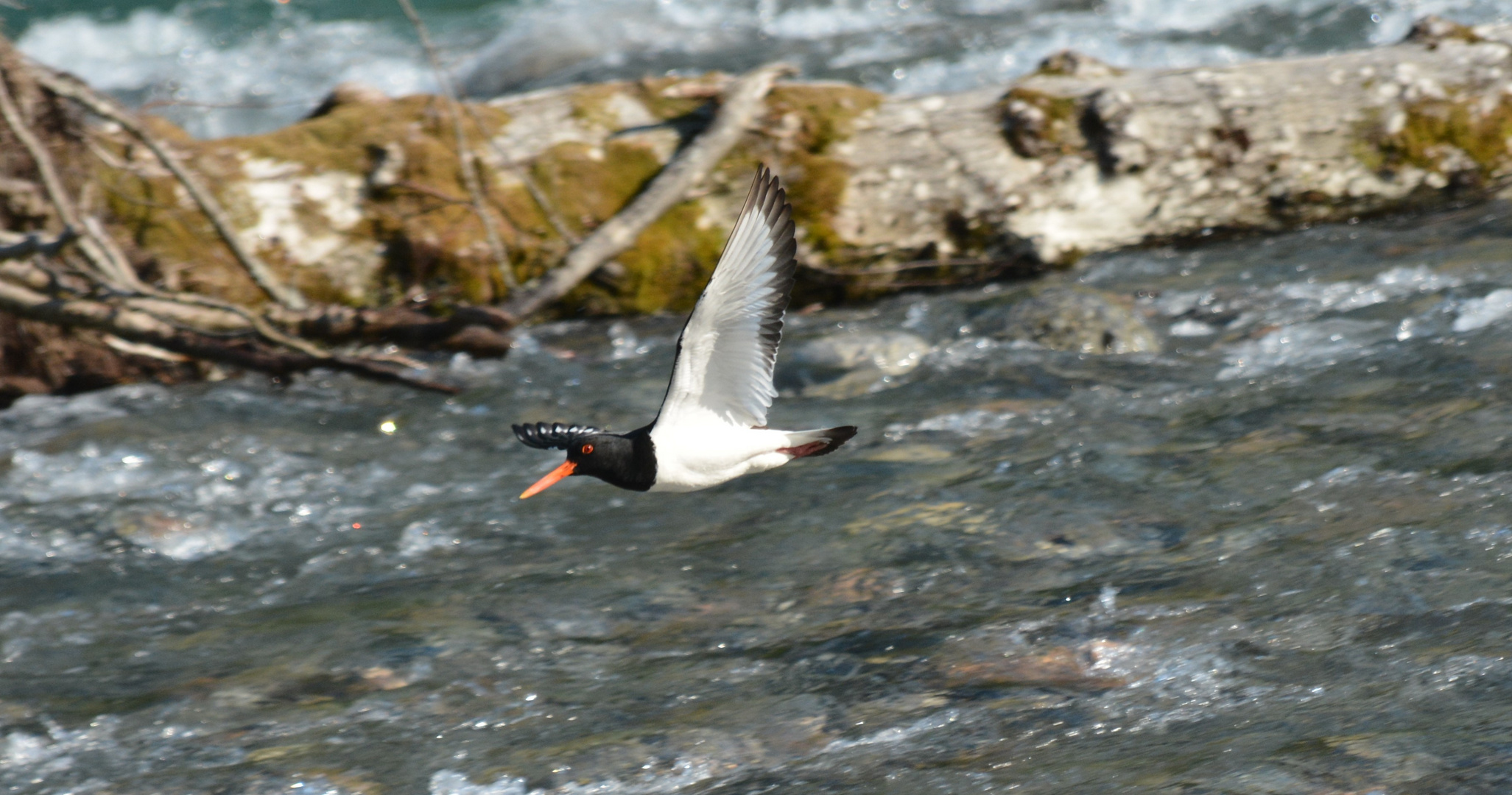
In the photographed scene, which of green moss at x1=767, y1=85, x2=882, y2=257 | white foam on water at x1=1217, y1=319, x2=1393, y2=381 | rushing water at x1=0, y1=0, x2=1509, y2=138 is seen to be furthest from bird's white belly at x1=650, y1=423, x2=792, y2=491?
rushing water at x1=0, y1=0, x2=1509, y2=138

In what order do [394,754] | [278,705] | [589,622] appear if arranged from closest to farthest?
1. [394,754]
2. [278,705]
3. [589,622]

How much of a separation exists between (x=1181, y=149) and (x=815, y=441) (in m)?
3.95

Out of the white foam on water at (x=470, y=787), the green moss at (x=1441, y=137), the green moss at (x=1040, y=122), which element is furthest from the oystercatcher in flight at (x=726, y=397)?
the green moss at (x=1441, y=137)

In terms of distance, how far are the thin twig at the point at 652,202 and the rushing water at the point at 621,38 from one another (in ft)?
13.1

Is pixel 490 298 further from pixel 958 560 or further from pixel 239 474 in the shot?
pixel 958 560

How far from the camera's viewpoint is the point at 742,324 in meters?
4.38

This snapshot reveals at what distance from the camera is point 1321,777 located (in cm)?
308

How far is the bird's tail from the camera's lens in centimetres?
447

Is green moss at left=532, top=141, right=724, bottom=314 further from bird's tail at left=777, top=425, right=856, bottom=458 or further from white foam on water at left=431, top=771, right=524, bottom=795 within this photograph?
white foam on water at left=431, top=771, right=524, bottom=795

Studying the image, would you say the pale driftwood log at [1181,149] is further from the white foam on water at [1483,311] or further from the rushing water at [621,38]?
the rushing water at [621,38]

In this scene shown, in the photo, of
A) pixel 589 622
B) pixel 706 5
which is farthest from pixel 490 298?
pixel 706 5

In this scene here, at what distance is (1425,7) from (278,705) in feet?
36.7

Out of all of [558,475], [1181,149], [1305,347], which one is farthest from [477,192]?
[1305,347]

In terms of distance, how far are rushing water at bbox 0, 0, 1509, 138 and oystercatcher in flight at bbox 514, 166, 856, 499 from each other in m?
6.82
